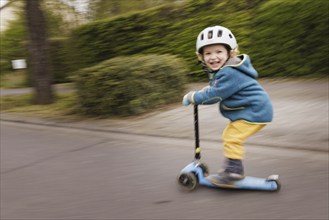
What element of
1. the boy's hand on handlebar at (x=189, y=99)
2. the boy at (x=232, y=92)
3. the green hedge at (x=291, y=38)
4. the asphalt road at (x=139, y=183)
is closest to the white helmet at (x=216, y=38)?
the boy at (x=232, y=92)

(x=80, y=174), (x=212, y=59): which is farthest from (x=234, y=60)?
(x=80, y=174)

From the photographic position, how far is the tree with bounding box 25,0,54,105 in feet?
33.4

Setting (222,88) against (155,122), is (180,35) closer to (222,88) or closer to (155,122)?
(155,122)

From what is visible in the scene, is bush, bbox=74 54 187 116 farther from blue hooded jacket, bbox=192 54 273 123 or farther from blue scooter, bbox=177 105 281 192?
blue hooded jacket, bbox=192 54 273 123

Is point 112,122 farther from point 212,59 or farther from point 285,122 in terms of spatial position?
point 212,59

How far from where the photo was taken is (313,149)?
191 inches

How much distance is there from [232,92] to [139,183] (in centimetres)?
147

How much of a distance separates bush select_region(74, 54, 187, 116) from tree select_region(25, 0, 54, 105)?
2.44m

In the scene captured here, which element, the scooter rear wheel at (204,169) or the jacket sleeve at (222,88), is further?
the scooter rear wheel at (204,169)

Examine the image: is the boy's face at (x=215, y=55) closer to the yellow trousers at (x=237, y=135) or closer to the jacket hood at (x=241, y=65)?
the jacket hood at (x=241, y=65)

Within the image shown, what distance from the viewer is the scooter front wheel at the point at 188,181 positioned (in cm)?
394

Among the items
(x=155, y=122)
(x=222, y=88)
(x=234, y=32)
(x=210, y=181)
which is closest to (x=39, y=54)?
(x=155, y=122)

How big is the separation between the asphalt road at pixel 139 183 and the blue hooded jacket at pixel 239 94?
0.73 m

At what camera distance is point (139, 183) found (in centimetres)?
437
